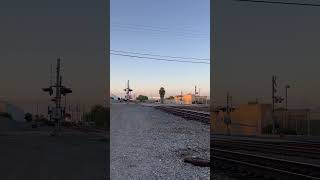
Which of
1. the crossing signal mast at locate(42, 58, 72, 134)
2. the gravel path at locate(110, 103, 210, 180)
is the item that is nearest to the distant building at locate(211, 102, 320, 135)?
the gravel path at locate(110, 103, 210, 180)

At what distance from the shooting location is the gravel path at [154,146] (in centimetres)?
1362

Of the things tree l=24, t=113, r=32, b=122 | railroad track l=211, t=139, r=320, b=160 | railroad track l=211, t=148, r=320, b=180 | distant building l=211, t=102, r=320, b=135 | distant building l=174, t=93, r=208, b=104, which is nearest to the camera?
railroad track l=211, t=148, r=320, b=180

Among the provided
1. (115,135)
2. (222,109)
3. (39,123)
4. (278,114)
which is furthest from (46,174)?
(278,114)

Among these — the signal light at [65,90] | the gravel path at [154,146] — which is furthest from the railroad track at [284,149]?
the signal light at [65,90]

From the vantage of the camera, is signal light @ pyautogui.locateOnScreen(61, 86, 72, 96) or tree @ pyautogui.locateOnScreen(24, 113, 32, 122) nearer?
signal light @ pyautogui.locateOnScreen(61, 86, 72, 96)

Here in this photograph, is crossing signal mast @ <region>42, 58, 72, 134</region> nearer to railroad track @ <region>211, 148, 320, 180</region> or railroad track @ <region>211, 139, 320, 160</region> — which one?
railroad track @ <region>211, 148, 320, 180</region>

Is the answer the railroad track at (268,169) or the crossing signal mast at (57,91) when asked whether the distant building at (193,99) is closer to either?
the crossing signal mast at (57,91)

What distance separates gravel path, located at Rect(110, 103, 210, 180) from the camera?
44.7 feet

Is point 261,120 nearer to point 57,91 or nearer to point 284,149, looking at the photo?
point 284,149

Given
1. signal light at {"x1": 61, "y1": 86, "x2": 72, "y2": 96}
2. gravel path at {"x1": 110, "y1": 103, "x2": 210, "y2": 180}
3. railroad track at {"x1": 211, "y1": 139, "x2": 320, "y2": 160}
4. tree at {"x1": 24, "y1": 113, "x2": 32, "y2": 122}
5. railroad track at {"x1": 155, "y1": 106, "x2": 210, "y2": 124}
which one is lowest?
railroad track at {"x1": 211, "y1": 139, "x2": 320, "y2": 160}

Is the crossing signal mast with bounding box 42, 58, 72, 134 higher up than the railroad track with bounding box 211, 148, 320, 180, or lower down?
higher up

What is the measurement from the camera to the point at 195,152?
1784cm

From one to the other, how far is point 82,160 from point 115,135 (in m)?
4.75

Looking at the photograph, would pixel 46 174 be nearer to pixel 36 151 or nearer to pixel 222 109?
pixel 36 151
